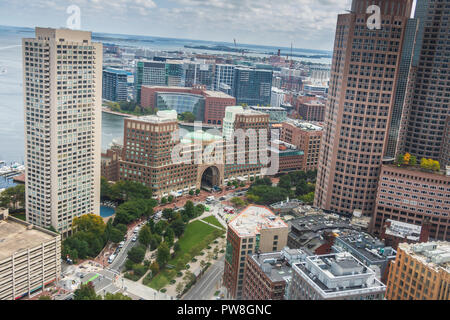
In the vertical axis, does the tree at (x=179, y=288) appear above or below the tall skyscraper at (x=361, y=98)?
below

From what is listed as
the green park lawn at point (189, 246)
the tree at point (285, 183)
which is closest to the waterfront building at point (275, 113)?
the tree at point (285, 183)

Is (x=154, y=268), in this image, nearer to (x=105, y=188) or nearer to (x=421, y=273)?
(x=421, y=273)

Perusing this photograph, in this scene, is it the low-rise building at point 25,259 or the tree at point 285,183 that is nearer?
the low-rise building at point 25,259

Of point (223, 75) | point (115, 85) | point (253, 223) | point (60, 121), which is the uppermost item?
point (223, 75)

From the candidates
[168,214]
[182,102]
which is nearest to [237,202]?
[168,214]

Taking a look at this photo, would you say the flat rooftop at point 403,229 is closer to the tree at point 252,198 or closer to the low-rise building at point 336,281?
the tree at point 252,198

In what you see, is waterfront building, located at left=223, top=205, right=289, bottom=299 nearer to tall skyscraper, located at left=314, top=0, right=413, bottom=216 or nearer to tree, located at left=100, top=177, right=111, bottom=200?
tall skyscraper, located at left=314, top=0, right=413, bottom=216
